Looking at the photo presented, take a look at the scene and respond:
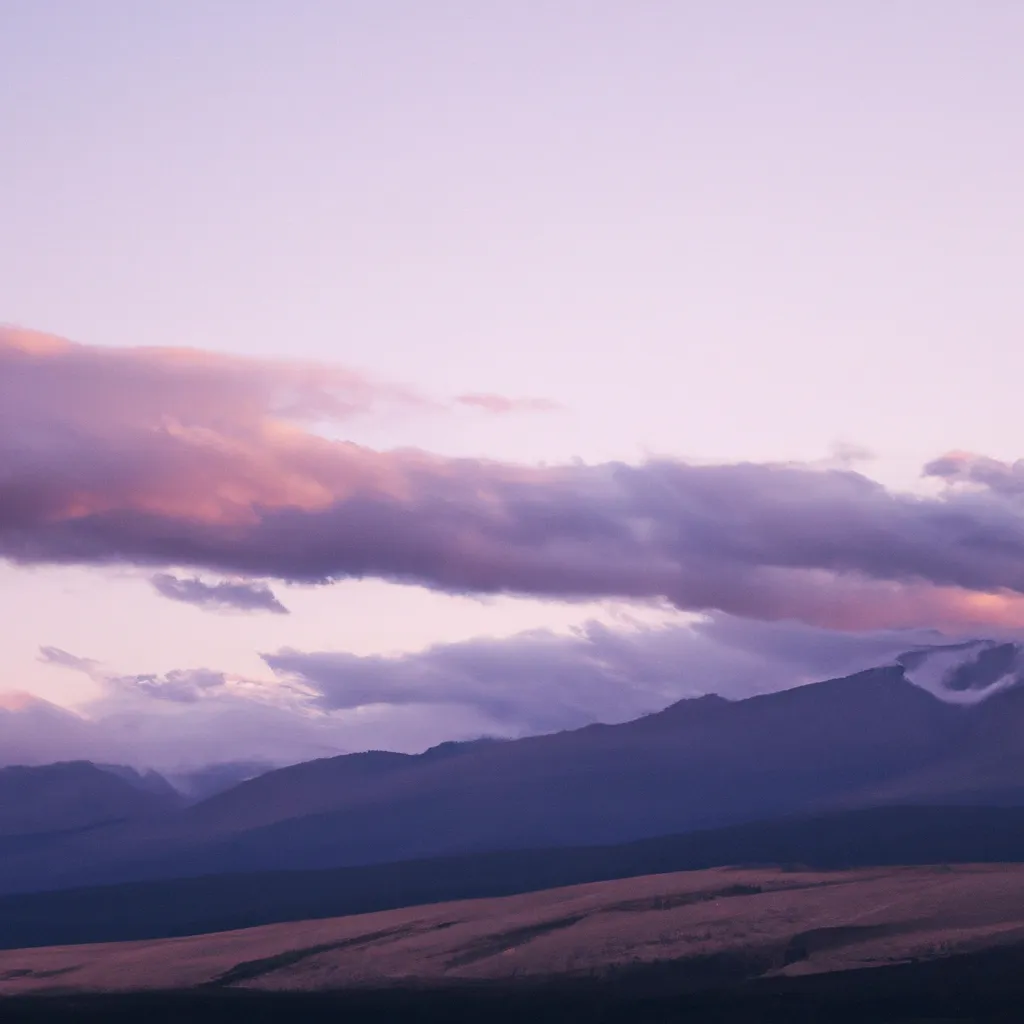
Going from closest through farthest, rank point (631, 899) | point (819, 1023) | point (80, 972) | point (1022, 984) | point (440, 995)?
point (819, 1023) → point (1022, 984) → point (440, 995) → point (80, 972) → point (631, 899)

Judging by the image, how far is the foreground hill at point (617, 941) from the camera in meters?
143

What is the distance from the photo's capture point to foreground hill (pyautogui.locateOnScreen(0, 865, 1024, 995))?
143 metres

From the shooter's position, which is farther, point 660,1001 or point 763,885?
point 763,885

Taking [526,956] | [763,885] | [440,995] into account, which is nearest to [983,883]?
[763,885]

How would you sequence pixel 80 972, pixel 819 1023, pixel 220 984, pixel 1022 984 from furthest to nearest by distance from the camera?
pixel 80 972 < pixel 220 984 < pixel 1022 984 < pixel 819 1023

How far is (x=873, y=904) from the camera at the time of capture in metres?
168

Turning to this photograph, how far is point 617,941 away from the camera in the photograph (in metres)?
159

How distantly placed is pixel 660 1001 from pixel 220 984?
40.0 meters

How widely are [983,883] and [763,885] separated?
1089 inches

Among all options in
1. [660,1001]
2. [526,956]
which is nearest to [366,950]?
[526,956]

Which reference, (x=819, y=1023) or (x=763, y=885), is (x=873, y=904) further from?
(x=819, y=1023)

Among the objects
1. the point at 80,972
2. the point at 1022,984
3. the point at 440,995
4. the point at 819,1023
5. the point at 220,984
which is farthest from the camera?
the point at 80,972

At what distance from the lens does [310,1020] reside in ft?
422

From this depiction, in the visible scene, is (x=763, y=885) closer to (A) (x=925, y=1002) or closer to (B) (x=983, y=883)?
(B) (x=983, y=883)
